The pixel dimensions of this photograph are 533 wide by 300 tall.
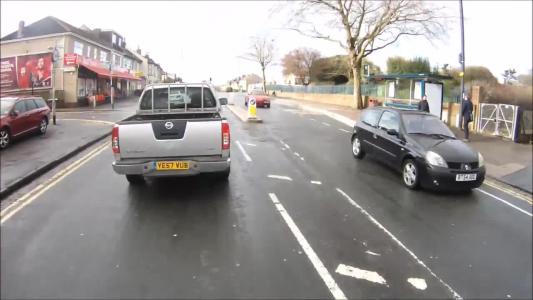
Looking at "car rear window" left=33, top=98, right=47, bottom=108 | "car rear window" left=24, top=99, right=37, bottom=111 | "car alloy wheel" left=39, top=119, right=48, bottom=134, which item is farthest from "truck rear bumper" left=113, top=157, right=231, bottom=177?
"car rear window" left=33, top=98, right=47, bottom=108

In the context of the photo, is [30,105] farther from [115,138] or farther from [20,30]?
[20,30]

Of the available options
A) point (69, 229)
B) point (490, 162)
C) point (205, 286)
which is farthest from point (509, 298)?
point (490, 162)

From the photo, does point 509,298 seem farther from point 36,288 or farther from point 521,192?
point 521,192

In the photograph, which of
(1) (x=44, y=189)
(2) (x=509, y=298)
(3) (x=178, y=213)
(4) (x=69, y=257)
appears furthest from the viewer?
(1) (x=44, y=189)

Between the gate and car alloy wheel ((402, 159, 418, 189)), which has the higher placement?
the gate

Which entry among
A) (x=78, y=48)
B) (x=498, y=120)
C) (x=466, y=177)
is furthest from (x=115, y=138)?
(x=78, y=48)

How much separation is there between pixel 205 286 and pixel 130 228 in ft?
6.49

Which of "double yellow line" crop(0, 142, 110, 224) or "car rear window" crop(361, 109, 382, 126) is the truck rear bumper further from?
"car rear window" crop(361, 109, 382, 126)

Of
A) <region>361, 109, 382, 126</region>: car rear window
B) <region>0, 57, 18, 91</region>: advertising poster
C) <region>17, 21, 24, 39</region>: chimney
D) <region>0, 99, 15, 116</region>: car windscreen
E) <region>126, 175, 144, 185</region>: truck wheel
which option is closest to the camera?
<region>126, 175, 144, 185</region>: truck wheel

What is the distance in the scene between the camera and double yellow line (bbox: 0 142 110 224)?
240 inches

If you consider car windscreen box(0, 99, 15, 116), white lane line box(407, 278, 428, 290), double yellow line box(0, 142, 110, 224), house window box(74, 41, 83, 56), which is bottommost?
white lane line box(407, 278, 428, 290)

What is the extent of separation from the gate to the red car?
17921mm

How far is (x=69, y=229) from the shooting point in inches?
214

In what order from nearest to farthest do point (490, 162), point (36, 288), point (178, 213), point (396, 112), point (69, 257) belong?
1. point (36, 288)
2. point (69, 257)
3. point (178, 213)
4. point (396, 112)
5. point (490, 162)
